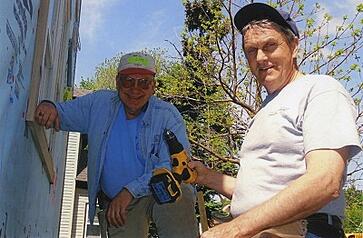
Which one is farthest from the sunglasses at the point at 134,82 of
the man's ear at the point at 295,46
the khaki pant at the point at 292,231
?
the khaki pant at the point at 292,231

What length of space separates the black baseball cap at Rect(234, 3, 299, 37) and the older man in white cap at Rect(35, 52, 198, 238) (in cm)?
128

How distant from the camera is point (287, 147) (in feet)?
7.14

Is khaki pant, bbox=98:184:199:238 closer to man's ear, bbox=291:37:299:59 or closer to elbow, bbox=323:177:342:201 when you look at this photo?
man's ear, bbox=291:37:299:59

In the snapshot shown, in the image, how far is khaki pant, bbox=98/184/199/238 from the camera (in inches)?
148

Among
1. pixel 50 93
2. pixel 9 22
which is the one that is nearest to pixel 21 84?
pixel 9 22

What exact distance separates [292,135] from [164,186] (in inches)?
54.3

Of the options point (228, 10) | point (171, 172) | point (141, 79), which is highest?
point (228, 10)

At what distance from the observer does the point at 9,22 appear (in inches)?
86.9

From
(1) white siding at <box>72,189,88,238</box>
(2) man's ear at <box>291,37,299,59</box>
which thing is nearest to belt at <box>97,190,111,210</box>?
(2) man's ear at <box>291,37,299,59</box>

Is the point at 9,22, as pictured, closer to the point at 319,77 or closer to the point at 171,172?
the point at 319,77

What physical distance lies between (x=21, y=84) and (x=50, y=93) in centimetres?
211

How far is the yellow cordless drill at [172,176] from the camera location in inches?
126

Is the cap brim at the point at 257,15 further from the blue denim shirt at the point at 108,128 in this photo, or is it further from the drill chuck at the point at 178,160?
the blue denim shirt at the point at 108,128

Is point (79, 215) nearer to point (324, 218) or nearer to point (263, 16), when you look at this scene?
A: point (263, 16)
